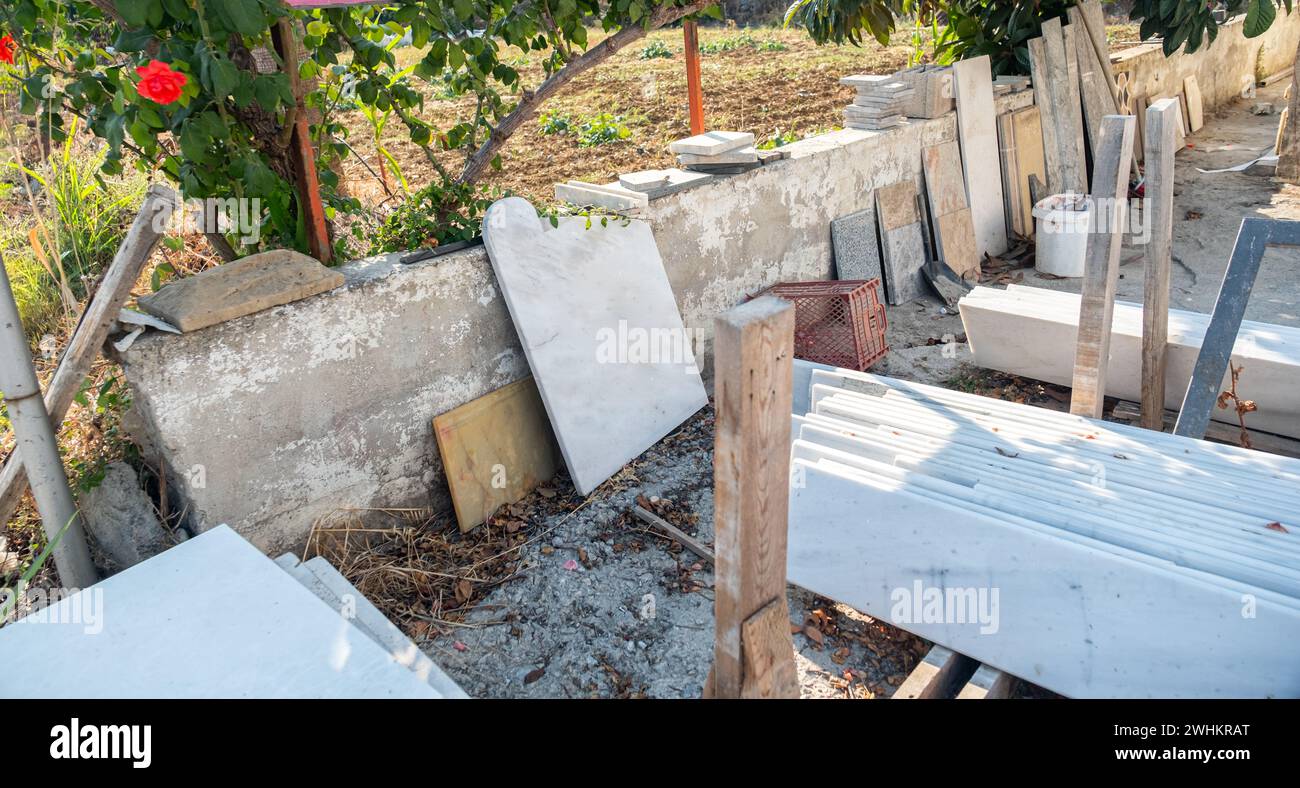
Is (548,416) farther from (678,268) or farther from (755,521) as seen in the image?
(755,521)

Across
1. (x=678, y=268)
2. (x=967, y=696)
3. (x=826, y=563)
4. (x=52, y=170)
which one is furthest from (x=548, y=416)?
(x=52, y=170)

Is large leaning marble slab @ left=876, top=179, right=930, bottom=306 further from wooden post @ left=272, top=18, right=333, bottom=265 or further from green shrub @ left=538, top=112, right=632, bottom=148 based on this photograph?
wooden post @ left=272, top=18, right=333, bottom=265

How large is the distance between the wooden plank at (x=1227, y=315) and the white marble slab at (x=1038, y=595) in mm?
1544

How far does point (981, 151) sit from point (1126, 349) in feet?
10.2

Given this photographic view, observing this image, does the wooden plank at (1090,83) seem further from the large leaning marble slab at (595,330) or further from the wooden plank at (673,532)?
the wooden plank at (673,532)

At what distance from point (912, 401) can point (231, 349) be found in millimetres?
2958

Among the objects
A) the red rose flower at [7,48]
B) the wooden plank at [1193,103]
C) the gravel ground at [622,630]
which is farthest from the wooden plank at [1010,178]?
the red rose flower at [7,48]

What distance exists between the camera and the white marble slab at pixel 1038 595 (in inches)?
106

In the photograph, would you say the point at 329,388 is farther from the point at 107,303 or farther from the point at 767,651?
the point at 767,651

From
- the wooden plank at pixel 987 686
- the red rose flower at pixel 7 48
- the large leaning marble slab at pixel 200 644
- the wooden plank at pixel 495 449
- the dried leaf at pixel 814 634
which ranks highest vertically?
the red rose flower at pixel 7 48

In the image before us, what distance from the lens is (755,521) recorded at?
2.15 m

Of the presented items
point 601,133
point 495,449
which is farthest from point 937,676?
point 601,133

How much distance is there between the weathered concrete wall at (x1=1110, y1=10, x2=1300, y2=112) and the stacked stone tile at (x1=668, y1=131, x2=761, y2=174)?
18.2 ft

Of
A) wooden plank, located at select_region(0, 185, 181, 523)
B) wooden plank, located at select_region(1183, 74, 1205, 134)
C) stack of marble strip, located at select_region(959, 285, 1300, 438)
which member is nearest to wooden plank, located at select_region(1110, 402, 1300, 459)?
stack of marble strip, located at select_region(959, 285, 1300, 438)
